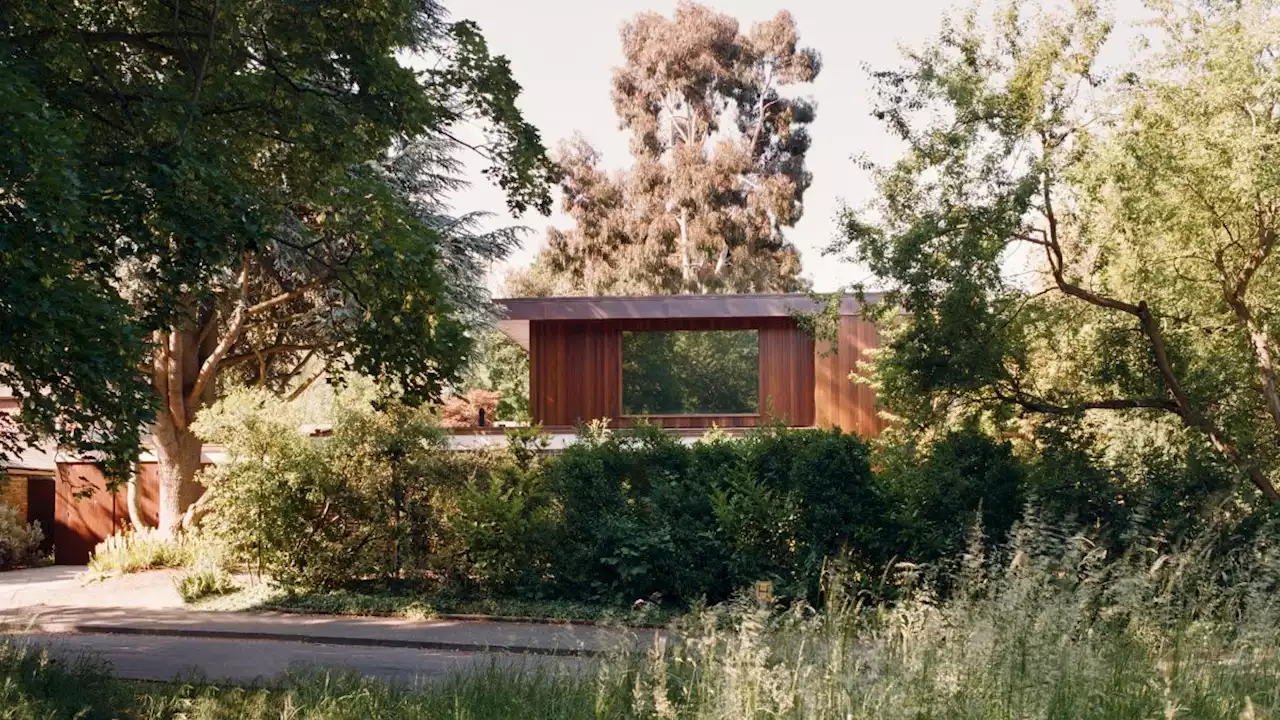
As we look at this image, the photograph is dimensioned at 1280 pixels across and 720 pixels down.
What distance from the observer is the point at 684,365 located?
22828 mm

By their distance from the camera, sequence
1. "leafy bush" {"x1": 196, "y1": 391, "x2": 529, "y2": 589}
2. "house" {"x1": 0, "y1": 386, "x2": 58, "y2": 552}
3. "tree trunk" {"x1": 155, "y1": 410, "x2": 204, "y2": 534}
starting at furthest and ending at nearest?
1. "house" {"x1": 0, "y1": 386, "x2": 58, "y2": 552}
2. "tree trunk" {"x1": 155, "y1": 410, "x2": 204, "y2": 534}
3. "leafy bush" {"x1": 196, "y1": 391, "x2": 529, "y2": 589}

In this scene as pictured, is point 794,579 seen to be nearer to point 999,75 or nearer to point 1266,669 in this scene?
point 999,75

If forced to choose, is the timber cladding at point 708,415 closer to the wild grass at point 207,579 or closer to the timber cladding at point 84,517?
the timber cladding at point 84,517

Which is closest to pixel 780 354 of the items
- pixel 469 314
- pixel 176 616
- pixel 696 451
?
pixel 469 314

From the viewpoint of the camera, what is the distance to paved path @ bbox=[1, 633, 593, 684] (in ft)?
30.8

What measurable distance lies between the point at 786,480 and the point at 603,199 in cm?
2605

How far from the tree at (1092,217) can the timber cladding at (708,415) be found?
320 inches

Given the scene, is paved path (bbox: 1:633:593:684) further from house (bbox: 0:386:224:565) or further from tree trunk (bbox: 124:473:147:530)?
house (bbox: 0:386:224:565)

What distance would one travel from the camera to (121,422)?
334 inches

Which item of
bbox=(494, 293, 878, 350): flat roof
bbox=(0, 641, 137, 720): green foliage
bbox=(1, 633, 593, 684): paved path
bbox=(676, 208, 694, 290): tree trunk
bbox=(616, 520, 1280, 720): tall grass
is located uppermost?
bbox=(676, 208, 694, 290): tree trunk

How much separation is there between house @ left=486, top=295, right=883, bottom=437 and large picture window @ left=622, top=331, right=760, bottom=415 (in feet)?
0.06

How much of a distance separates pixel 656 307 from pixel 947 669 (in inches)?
679

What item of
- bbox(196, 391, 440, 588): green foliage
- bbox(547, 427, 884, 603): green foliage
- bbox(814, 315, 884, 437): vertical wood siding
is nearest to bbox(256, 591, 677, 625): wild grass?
bbox(547, 427, 884, 603): green foliage

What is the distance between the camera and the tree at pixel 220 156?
27.2ft
